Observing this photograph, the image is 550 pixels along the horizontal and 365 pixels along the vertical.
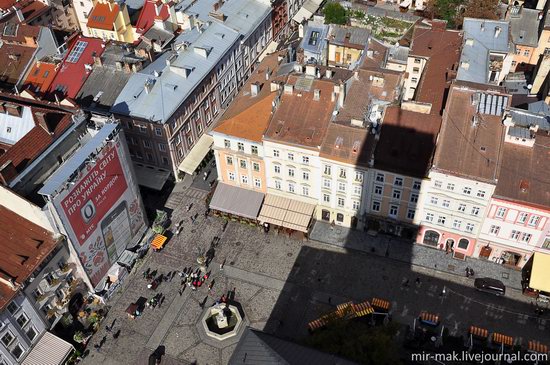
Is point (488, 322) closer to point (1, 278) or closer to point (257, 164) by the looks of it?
point (257, 164)

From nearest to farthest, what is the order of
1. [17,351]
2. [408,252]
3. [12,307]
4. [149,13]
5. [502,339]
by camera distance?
[12,307] < [17,351] < [502,339] < [408,252] < [149,13]

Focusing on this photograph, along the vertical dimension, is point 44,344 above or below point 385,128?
below

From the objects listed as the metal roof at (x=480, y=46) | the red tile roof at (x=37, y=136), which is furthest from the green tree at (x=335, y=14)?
the red tile roof at (x=37, y=136)

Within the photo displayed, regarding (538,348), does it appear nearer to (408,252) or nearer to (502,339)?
(502,339)

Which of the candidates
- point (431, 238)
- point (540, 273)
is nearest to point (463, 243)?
point (431, 238)

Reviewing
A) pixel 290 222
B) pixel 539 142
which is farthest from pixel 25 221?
pixel 539 142

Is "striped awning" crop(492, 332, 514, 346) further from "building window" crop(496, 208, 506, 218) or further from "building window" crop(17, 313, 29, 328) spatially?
"building window" crop(17, 313, 29, 328)
